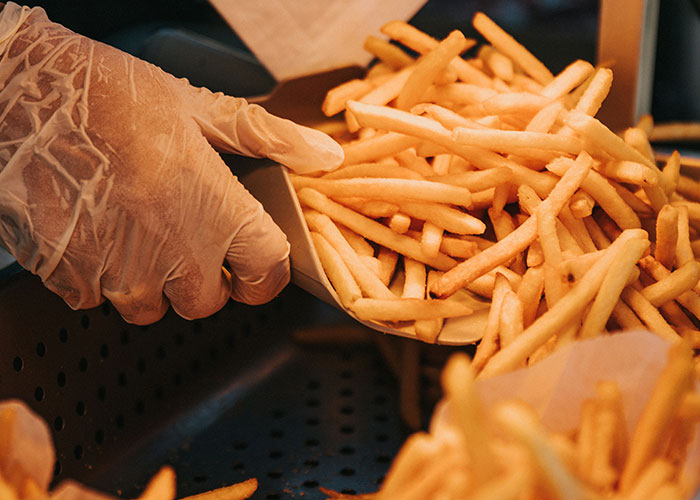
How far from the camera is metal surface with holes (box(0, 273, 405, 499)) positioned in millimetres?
1696

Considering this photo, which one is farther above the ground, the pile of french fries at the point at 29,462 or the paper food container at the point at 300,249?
the pile of french fries at the point at 29,462

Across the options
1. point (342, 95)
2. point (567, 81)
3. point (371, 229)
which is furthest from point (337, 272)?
point (567, 81)

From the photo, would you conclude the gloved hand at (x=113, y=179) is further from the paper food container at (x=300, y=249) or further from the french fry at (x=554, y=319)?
the french fry at (x=554, y=319)

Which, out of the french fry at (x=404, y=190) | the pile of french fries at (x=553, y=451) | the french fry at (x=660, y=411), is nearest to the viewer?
the pile of french fries at (x=553, y=451)

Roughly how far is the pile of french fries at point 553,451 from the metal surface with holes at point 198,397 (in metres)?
0.90

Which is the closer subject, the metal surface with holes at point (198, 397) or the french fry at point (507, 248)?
the french fry at point (507, 248)

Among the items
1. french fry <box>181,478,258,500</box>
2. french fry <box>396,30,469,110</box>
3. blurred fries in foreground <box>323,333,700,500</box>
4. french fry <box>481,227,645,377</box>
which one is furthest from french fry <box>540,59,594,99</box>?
french fry <box>181,478,258,500</box>

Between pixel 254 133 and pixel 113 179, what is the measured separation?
1.17ft

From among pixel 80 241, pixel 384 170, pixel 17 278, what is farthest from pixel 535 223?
pixel 17 278

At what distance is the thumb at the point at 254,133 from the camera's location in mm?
1600

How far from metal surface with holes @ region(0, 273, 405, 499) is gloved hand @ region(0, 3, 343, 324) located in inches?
9.8

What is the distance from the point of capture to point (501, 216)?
1716mm

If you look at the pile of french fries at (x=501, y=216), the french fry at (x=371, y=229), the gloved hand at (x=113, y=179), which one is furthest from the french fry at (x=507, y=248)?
the gloved hand at (x=113, y=179)

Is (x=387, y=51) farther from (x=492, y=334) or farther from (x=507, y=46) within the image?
(x=492, y=334)
